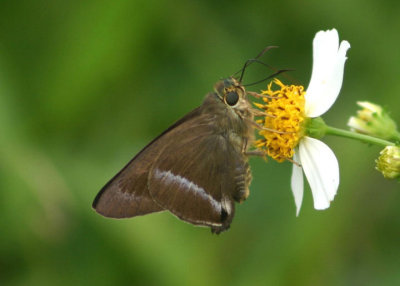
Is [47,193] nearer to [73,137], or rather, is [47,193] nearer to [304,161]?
[73,137]

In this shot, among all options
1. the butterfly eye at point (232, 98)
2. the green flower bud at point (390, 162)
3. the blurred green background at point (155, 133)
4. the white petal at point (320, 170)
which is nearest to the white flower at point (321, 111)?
the white petal at point (320, 170)

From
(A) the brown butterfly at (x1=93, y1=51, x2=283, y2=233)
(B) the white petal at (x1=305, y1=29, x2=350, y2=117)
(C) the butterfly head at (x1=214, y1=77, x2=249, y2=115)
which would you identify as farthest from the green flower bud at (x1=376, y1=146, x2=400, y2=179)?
(C) the butterfly head at (x1=214, y1=77, x2=249, y2=115)

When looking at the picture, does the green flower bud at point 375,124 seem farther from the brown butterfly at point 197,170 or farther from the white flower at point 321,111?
the brown butterfly at point 197,170

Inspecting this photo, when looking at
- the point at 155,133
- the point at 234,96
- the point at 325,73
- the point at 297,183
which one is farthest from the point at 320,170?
the point at 155,133

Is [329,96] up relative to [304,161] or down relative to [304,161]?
up

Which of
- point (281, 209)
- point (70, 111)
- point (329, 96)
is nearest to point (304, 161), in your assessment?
point (329, 96)

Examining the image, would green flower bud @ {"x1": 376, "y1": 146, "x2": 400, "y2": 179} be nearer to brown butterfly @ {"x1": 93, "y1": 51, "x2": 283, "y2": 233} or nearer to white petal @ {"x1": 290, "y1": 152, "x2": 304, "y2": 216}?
white petal @ {"x1": 290, "y1": 152, "x2": 304, "y2": 216}

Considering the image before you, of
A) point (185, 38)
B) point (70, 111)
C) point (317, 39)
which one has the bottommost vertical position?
point (70, 111)
